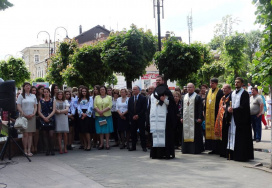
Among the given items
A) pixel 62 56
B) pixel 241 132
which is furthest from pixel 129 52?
pixel 62 56

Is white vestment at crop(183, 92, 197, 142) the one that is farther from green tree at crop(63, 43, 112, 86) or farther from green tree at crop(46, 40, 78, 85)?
green tree at crop(46, 40, 78, 85)

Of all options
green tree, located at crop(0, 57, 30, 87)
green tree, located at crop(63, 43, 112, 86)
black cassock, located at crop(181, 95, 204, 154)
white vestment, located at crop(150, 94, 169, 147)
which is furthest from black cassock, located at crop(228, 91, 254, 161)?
green tree, located at crop(0, 57, 30, 87)

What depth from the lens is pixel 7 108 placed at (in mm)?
9523

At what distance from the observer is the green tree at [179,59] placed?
699 inches

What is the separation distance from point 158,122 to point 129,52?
7.77 m

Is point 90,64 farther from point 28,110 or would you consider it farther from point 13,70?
point 13,70

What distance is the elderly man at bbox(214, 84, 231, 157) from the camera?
1021 cm

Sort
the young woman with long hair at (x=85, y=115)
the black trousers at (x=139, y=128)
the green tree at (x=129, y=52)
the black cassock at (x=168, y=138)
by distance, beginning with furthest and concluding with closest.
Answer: the green tree at (x=129, y=52)
the young woman with long hair at (x=85, y=115)
the black trousers at (x=139, y=128)
the black cassock at (x=168, y=138)

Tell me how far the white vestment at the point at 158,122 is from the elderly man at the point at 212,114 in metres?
1.60

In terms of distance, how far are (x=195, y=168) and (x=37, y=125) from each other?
5.23m

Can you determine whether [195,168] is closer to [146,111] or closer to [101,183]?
[101,183]

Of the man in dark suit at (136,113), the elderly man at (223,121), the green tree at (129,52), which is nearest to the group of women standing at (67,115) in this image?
the man in dark suit at (136,113)

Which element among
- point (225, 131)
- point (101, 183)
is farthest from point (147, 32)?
point (101, 183)

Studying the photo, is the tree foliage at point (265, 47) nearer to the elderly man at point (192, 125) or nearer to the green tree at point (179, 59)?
the elderly man at point (192, 125)
